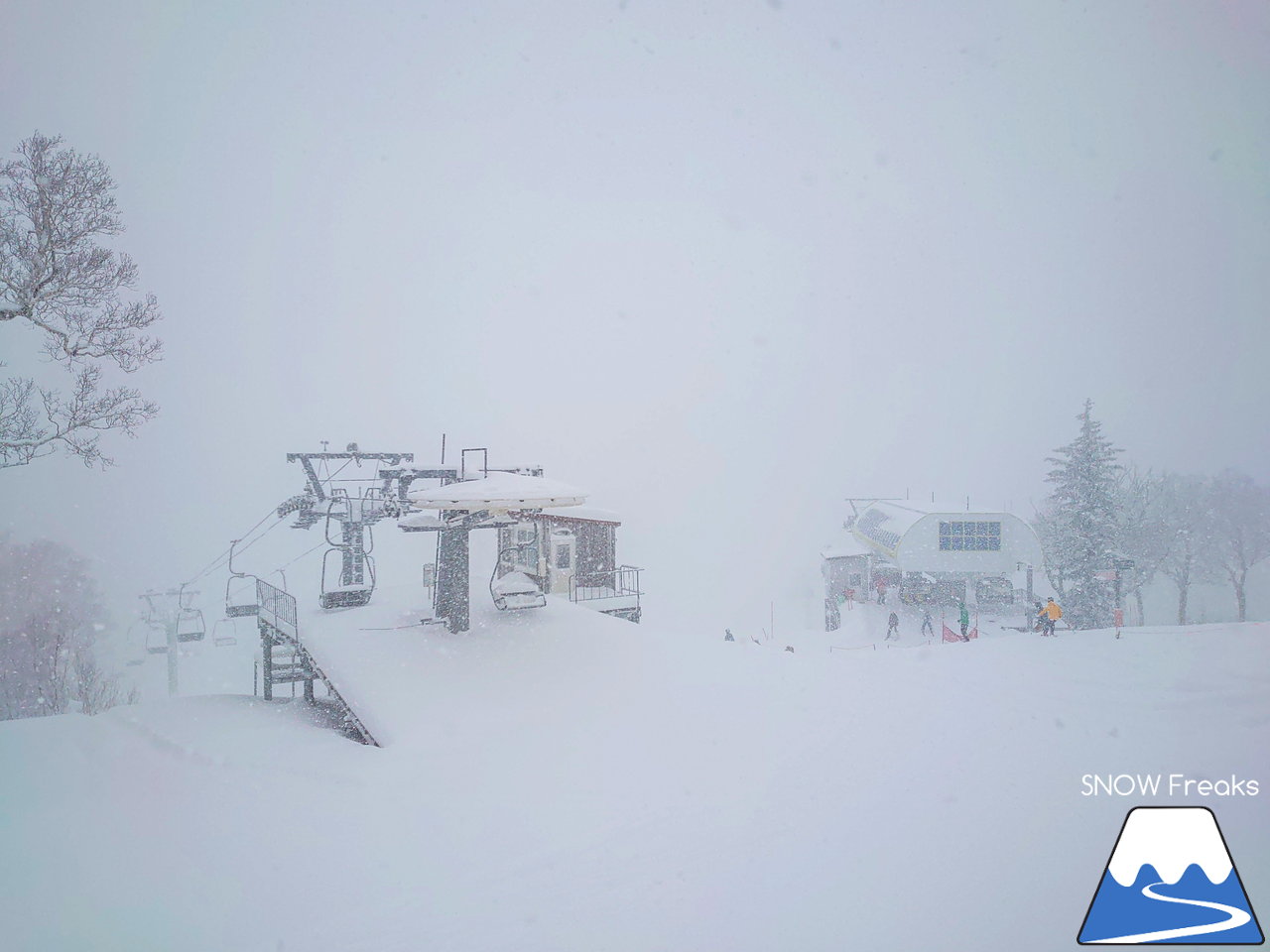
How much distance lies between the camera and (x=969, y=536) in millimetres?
20453

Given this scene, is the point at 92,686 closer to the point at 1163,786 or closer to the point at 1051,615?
the point at 1163,786

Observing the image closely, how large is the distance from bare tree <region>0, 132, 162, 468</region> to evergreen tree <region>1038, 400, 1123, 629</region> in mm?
24094

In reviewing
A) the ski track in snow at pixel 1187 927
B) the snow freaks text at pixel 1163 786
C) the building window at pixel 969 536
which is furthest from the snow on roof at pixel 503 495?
the building window at pixel 969 536

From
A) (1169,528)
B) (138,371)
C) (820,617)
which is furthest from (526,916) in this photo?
(1169,528)

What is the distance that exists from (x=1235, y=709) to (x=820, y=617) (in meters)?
21.0

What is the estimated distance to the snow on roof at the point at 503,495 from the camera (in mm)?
7938

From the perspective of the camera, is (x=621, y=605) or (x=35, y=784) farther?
(x=621, y=605)

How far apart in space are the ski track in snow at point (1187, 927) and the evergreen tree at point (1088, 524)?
1754cm

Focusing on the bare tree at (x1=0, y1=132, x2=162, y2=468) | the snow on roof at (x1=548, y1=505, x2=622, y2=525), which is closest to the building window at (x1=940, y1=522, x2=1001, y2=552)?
the snow on roof at (x1=548, y1=505, x2=622, y2=525)

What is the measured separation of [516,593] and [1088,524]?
18.7 meters

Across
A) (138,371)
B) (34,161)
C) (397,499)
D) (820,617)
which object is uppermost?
(34,161)

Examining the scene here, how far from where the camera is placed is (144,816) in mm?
4605

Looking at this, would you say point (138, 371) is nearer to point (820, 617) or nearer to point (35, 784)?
point (35, 784)

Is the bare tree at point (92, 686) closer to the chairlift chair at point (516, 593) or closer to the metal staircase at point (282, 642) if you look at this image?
the metal staircase at point (282, 642)
